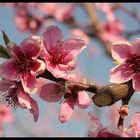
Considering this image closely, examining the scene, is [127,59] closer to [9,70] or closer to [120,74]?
[120,74]

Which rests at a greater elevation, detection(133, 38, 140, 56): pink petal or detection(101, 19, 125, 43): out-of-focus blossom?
detection(101, 19, 125, 43): out-of-focus blossom

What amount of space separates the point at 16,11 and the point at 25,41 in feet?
15.1

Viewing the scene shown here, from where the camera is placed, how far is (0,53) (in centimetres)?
151

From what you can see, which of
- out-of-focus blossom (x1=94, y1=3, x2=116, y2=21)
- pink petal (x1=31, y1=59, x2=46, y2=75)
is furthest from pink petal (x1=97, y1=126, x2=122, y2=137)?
out-of-focus blossom (x1=94, y1=3, x2=116, y2=21)

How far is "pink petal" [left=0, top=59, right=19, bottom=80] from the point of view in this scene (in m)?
1.53

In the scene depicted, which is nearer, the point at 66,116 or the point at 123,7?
the point at 66,116

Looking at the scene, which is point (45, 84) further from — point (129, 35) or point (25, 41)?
point (129, 35)

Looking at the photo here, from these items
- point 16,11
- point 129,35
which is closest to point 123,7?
point 129,35

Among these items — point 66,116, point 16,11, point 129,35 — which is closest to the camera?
point 66,116

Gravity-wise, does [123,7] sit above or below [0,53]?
above

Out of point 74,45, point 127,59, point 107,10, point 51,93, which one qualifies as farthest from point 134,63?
point 107,10

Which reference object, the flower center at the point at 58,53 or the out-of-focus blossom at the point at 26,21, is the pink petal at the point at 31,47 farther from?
the out-of-focus blossom at the point at 26,21

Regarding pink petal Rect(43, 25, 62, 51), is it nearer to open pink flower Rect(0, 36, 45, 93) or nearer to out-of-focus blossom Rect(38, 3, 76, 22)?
open pink flower Rect(0, 36, 45, 93)

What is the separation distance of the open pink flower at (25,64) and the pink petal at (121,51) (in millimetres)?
315
